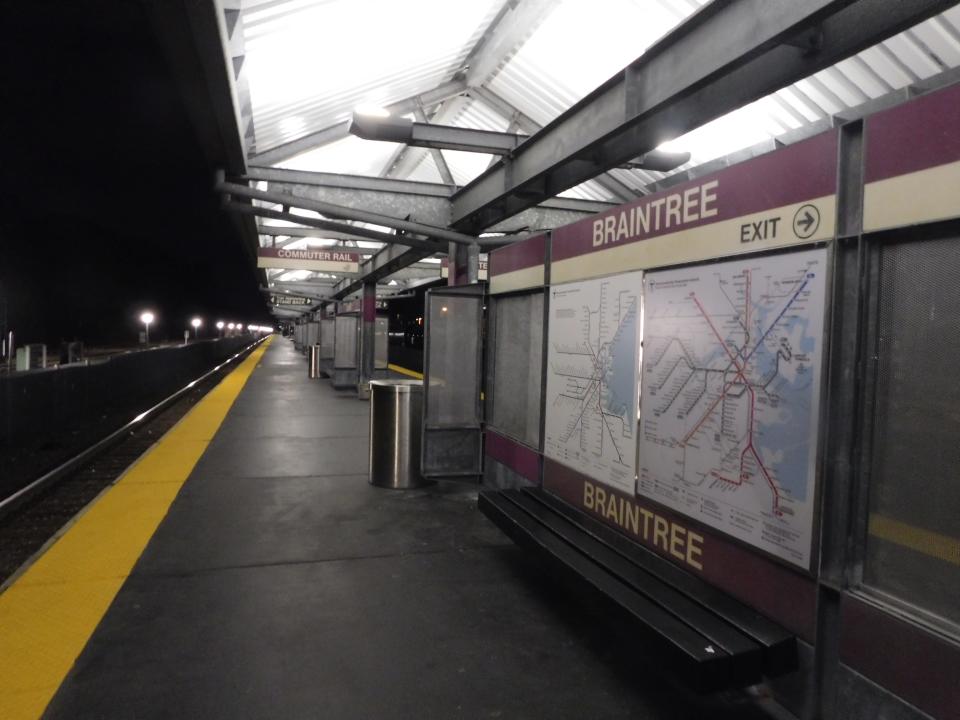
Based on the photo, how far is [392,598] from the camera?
12.2 feet

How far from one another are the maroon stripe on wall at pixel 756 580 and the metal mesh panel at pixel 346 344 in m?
13.5

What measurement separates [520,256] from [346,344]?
11682 millimetres

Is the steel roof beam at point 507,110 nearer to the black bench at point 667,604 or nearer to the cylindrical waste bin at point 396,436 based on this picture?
the cylindrical waste bin at point 396,436

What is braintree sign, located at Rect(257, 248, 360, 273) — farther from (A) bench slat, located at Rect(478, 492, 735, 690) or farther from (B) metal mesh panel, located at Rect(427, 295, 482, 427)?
(A) bench slat, located at Rect(478, 492, 735, 690)

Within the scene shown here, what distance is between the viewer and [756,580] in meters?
2.81

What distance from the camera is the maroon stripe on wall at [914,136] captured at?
2.02m

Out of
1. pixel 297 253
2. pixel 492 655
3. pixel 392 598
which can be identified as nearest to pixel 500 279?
pixel 392 598

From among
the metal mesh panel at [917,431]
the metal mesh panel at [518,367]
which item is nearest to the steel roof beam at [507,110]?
the metal mesh panel at [518,367]

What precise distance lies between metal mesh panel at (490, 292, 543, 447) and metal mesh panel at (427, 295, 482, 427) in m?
0.33

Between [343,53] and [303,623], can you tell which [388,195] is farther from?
[303,623]

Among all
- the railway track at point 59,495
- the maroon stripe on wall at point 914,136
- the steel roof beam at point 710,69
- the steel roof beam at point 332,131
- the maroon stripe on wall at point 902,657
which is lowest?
the railway track at point 59,495

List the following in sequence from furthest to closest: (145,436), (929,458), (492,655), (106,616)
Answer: (145,436) < (106,616) < (492,655) < (929,458)

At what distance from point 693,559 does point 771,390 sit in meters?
1.03

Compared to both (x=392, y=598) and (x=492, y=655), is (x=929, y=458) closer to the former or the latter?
(x=492, y=655)
